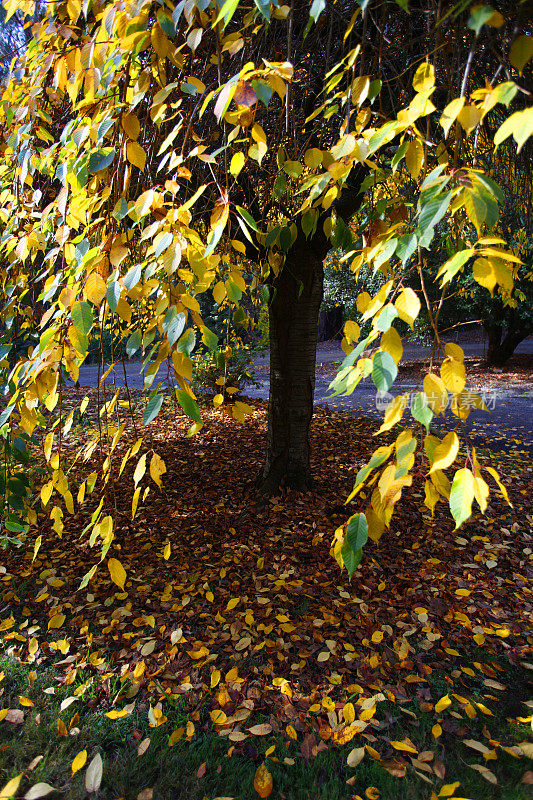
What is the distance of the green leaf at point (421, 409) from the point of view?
0.77 metres

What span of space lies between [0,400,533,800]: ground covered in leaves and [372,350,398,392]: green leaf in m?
1.47

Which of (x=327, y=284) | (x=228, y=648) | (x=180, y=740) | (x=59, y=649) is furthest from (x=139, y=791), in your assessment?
(x=327, y=284)

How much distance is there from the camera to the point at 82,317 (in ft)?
3.58

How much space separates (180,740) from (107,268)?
167 centimetres

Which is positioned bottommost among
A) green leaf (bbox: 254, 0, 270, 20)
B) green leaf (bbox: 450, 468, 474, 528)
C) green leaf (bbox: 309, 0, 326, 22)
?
green leaf (bbox: 450, 468, 474, 528)

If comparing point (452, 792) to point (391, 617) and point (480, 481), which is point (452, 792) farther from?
point (480, 481)

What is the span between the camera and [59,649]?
2.20 meters

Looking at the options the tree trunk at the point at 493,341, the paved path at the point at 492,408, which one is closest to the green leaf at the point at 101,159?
the paved path at the point at 492,408

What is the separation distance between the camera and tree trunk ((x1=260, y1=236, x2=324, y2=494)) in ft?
10.9

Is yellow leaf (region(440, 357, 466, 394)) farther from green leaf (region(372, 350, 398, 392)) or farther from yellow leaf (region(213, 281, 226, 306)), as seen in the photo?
yellow leaf (region(213, 281, 226, 306))

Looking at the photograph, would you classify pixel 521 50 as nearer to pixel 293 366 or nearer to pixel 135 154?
pixel 135 154

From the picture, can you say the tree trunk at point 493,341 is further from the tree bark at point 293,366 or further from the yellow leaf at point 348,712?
the yellow leaf at point 348,712

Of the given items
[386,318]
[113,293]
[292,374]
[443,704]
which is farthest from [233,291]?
[292,374]

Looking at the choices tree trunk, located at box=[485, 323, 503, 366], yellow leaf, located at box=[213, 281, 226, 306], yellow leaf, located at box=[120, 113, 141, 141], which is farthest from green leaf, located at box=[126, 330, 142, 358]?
tree trunk, located at box=[485, 323, 503, 366]
